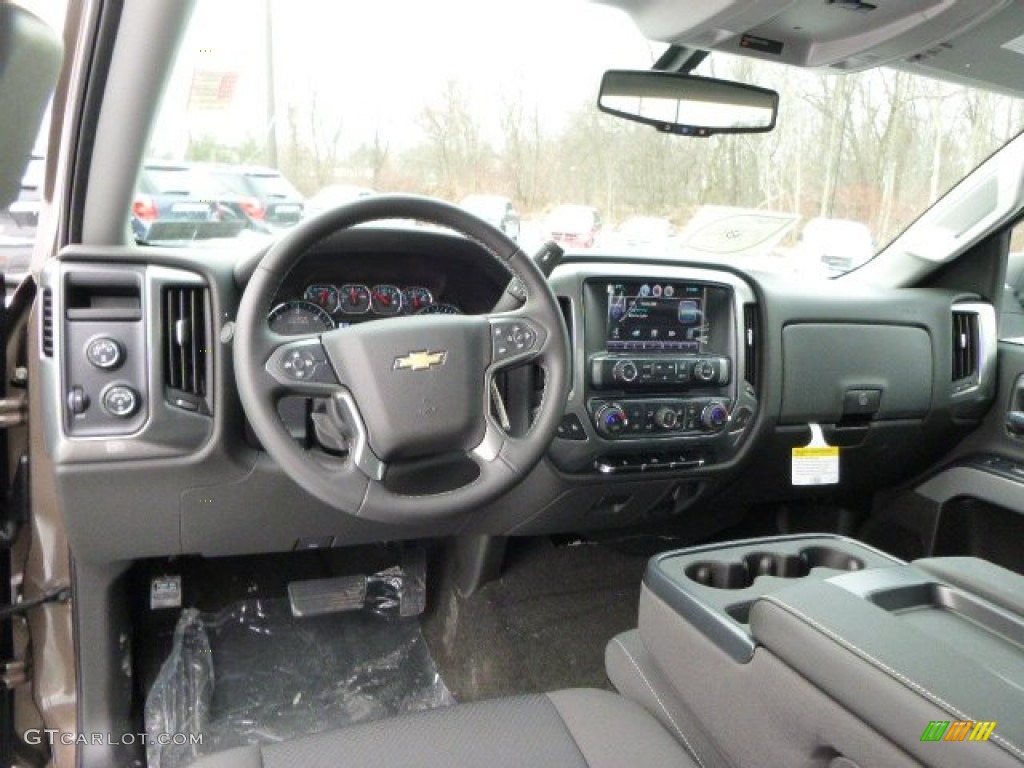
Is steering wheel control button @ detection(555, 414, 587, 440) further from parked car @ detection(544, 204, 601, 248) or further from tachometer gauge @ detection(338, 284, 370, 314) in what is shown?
tachometer gauge @ detection(338, 284, 370, 314)

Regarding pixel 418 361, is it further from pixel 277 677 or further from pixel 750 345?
pixel 277 677

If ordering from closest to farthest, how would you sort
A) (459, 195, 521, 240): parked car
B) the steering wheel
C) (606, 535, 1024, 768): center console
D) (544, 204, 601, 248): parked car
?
(606, 535, 1024, 768): center console → the steering wheel → (459, 195, 521, 240): parked car → (544, 204, 601, 248): parked car

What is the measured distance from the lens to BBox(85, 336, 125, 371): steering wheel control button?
1.77m

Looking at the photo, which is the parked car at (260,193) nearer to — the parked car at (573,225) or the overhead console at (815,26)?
the parked car at (573,225)

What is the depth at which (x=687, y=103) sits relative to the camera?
7.43ft

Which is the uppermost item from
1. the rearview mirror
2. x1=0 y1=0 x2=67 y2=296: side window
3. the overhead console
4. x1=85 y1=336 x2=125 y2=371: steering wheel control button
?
the overhead console

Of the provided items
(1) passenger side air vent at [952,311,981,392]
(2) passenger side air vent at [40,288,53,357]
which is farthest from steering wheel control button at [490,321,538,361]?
(1) passenger side air vent at [952,311,981,392]

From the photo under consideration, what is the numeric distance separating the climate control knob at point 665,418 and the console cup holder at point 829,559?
25.2 inches

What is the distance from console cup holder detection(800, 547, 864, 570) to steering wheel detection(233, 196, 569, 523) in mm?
582

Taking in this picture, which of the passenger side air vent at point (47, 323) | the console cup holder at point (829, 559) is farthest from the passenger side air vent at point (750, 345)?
the passenger side air vent at point (47, 323)

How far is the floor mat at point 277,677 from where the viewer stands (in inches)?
92.3

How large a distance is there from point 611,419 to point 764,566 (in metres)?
0.65

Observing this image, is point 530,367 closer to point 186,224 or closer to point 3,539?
point 186,224

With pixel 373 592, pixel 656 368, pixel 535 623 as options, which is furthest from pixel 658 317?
pixel 373 592
